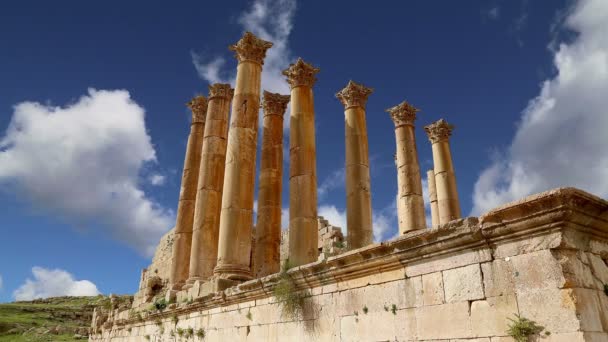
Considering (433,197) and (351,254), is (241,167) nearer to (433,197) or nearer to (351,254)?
(351,254)

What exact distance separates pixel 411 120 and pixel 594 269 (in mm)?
16965

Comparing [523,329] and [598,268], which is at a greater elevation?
[598,268]

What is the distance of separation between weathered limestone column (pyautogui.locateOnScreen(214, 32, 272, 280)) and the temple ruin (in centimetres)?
4

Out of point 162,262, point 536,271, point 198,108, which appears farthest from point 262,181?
point 162,262

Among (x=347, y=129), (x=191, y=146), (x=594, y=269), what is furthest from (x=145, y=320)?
(x=594, y=269)

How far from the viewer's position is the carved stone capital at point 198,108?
22156 mm

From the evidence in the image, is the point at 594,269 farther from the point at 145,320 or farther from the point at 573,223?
the point at 145,320

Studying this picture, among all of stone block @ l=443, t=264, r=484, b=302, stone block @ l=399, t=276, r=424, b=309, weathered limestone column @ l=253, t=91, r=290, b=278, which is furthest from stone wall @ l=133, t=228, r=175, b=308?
stone block @ l=443, t=264, r=484, b=302

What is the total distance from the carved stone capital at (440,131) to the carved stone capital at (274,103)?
328 inches

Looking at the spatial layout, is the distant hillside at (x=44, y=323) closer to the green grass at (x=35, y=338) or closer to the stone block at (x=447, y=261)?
the green grass at (x=35, y=338)

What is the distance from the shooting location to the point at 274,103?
63.4 ft

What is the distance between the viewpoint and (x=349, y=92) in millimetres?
19484

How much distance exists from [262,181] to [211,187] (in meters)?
2.04

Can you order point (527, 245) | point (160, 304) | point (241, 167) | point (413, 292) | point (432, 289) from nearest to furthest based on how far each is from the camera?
point (527, 245) < point (432, 289) < point (413, 292) < point (241, 167) < point (160, 304)
